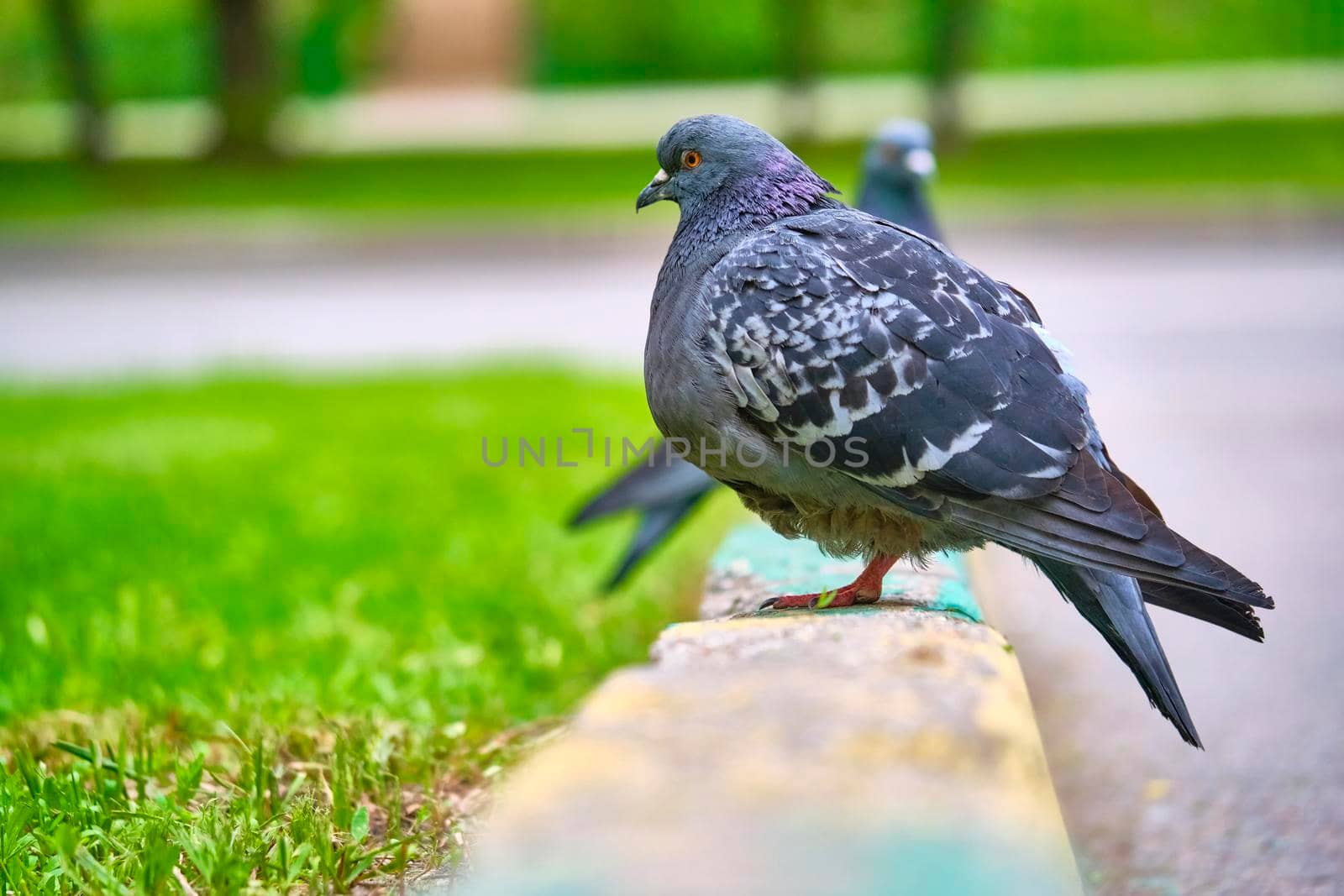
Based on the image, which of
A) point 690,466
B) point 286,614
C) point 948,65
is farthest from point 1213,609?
point 948,65

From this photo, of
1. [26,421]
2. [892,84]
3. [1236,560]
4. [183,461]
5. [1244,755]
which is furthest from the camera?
[892,84]

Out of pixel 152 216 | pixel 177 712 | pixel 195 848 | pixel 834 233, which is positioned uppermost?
pixel 834 233

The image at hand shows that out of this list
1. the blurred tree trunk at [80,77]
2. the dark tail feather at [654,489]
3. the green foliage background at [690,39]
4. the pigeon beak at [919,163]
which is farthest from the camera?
the green foliage background at [690,39]

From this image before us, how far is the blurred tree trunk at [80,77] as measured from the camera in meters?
15.7

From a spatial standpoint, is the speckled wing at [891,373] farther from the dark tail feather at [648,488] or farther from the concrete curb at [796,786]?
the dark tail feather at [648,488]

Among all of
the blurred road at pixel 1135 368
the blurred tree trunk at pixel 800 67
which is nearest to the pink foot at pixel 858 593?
the blurred road at pixel 1135 368

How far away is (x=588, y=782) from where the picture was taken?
61.2 inches

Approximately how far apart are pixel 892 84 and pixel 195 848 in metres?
20.2

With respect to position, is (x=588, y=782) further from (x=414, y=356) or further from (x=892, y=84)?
(x=892, y=84)

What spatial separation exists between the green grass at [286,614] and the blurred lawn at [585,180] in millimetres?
6963

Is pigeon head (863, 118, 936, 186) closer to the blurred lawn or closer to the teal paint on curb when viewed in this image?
the teal paint on curb

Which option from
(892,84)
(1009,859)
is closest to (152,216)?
(892,84)

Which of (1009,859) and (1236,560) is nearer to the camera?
(1009,859)

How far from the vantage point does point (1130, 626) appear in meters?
2.23
